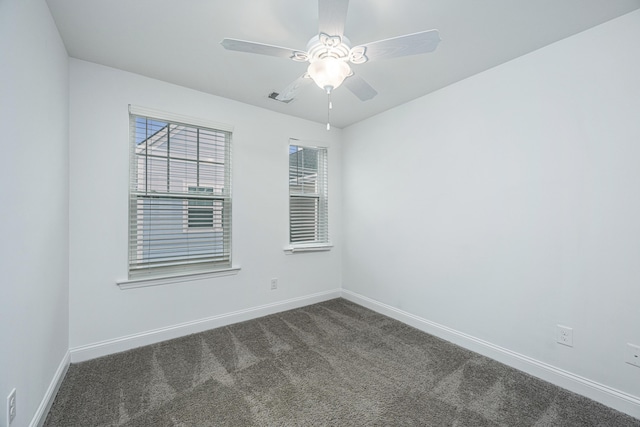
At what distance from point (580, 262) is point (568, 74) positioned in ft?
4.29

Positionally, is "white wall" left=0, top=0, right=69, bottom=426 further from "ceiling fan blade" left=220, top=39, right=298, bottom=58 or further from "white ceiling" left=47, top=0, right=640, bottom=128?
"ceiling fan blade" left=220, top=39, right=298, bottom=58

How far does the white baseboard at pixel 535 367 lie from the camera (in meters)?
1.68

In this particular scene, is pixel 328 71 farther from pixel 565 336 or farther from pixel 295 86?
pixel 565 336

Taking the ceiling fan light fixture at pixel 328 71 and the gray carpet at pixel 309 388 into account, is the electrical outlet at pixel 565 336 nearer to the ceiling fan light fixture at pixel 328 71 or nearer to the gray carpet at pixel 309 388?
the gray carpet at pixel 309 388

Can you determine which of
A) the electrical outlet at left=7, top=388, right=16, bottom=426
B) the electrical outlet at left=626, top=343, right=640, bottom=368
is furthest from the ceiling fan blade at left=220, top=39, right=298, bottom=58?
the electrical outlet at left=626, top=343, right=640, bottom=368

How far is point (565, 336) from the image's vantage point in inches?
74.7

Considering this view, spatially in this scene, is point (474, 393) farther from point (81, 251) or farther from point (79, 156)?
point (79, 156)

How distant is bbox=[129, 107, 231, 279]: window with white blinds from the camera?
2469mm

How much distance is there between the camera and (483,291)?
7.70 feet

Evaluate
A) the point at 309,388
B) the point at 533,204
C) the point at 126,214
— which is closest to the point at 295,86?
the point at 126,214

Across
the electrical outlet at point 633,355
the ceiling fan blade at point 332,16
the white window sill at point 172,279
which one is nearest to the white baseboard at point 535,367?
the electrical outlet at point 633,355

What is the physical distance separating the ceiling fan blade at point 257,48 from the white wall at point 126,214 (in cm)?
150

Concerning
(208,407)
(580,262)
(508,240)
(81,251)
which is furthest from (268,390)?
(580,262)

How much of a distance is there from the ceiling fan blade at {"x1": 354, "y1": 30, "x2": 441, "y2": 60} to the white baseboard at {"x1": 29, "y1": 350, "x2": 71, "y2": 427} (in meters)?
2.70
